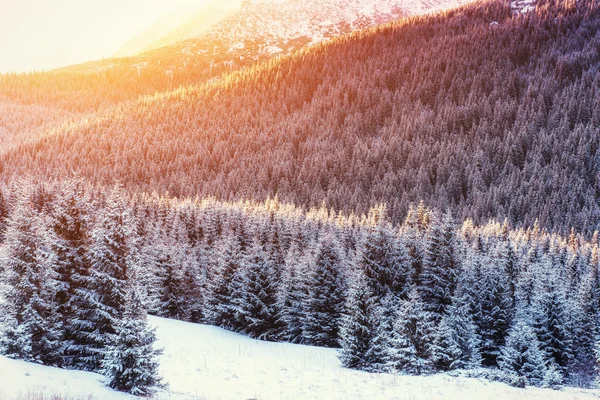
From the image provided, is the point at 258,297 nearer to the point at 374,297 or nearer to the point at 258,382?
the point at 374,297

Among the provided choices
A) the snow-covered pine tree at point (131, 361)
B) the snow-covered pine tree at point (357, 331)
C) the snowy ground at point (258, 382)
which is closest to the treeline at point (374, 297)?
the snow-covered pine tree at point (357, 331)

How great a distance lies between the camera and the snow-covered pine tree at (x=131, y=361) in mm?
12875

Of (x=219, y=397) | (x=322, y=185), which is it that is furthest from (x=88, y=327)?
(x=322, y=185)

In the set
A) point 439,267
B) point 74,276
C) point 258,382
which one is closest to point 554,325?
point 439,267

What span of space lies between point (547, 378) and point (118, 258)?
17.5 metres

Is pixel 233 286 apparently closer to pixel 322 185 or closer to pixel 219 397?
pixel 219 397

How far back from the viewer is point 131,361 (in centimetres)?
1298

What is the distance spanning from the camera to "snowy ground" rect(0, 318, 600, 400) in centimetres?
1180

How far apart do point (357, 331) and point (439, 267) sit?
12.5m

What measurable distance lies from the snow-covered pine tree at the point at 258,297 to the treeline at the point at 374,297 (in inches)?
2.9

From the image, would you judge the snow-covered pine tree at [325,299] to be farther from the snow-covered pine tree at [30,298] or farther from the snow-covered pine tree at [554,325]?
the snow-covered pine tree at [30,298]

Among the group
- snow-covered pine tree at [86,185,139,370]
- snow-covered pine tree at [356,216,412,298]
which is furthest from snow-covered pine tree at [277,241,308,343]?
snow-covered pine tree at [86,185,139,370]

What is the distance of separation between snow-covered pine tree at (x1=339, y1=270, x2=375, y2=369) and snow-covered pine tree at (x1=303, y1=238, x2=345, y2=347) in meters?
8.67

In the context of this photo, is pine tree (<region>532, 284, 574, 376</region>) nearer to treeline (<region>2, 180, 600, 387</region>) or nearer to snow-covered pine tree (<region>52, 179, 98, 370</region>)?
treeline (<region>2, 180, 600, 387</region>)
